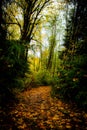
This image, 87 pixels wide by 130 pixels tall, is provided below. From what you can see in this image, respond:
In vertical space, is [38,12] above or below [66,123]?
above

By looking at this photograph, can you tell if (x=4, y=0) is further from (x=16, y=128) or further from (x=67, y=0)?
(x=67, y=0)

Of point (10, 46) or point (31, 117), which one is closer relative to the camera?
point (31, 117)

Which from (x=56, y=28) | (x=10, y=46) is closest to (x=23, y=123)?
(x=10, y=46)

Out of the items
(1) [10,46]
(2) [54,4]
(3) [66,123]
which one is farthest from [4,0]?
(2) [54,4]

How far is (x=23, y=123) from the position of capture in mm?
5383

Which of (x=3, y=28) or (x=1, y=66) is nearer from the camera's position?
(x=1, y=66)

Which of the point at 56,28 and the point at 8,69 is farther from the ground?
the point at 56,28

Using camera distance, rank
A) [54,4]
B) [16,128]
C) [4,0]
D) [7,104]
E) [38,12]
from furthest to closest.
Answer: [54,4] → [38,12] → [4,0] → [7,104] → [16,128]

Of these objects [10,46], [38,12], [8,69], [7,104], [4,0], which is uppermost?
[38,12]

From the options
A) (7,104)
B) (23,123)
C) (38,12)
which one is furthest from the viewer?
(38,12)

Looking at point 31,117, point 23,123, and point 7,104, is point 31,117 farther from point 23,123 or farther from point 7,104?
point 7,104

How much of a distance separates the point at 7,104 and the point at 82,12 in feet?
28.3

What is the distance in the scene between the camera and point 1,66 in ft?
22.6

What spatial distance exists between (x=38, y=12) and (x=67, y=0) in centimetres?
563
